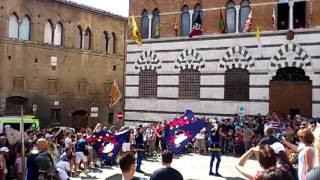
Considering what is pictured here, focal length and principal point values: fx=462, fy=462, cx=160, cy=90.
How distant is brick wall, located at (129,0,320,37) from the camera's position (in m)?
22.8

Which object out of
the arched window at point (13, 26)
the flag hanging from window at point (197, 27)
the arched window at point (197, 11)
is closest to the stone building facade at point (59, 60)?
the arched window at point (13, 26)

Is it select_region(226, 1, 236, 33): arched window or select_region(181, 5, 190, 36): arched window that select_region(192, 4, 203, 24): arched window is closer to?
select_region(181, 5, 190, 36): arched window

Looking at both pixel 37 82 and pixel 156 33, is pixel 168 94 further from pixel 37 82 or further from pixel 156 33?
pixel 37 82

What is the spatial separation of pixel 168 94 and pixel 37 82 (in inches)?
523

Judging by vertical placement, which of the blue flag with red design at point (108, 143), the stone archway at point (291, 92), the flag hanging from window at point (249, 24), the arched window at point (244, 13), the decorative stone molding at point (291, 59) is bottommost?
the blue flag with red design at point (108, 143)

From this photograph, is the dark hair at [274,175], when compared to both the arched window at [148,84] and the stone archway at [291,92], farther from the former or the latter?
the arched window at [148,84]

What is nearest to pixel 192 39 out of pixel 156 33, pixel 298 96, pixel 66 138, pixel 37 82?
pixel 156 33

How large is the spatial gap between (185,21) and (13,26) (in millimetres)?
14523

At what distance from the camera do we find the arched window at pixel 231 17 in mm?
24109

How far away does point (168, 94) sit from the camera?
1022 inches

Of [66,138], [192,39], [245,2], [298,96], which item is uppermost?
[245,2]

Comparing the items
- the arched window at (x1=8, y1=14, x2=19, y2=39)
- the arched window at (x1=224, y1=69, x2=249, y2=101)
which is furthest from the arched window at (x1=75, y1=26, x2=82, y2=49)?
the arched window at (x1=224, y1=69, x2=249, y2=101)

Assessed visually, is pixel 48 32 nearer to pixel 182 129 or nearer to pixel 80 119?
pixel 80 119

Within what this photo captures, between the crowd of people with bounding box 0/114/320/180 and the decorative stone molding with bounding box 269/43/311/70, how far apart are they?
8.35 ft
